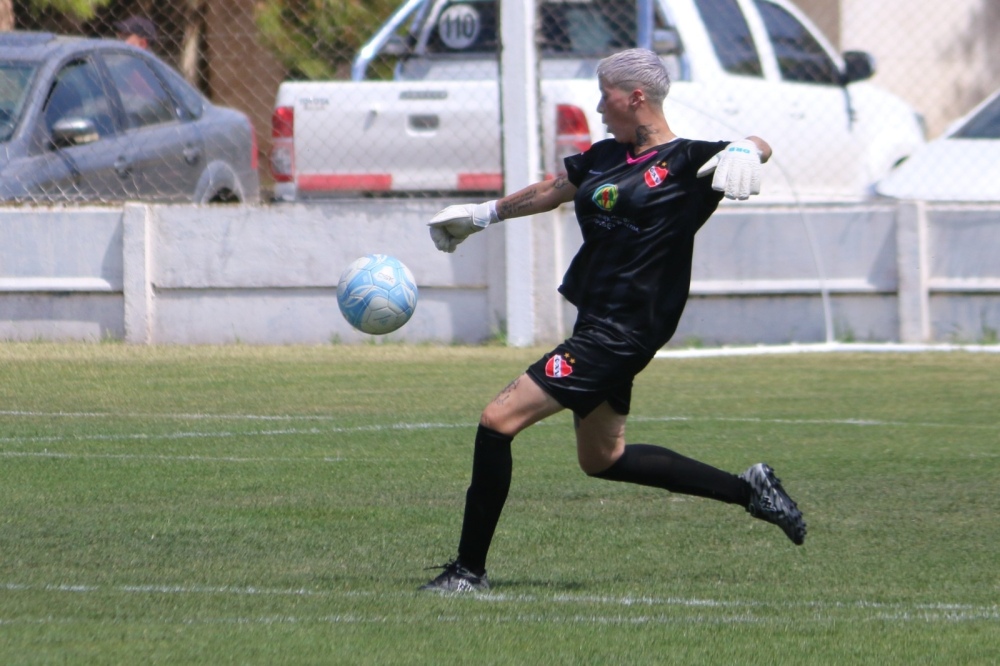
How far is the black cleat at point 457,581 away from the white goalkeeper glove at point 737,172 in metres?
1.43

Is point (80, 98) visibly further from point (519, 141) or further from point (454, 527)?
point (454, 527)

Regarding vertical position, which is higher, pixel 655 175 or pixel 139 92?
pixel 139 92

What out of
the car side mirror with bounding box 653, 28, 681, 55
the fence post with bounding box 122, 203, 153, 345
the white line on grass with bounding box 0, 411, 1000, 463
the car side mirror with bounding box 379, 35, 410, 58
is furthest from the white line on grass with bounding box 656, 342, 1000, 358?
the fence post with bounding box 122, 203, 153, 345

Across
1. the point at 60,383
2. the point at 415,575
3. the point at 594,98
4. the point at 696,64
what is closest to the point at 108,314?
the point at 60,383

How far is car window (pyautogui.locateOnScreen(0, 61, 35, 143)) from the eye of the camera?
11.9 meters

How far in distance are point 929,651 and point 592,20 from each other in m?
9.02

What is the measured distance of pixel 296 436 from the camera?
27.9ft

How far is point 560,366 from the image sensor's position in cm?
532

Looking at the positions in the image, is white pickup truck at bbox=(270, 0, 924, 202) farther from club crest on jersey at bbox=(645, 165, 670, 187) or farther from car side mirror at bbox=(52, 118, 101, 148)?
club crest on jersey at bbox=(645, 165, 670, 187)

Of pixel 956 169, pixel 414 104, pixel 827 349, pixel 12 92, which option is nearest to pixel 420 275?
pixel 414 104

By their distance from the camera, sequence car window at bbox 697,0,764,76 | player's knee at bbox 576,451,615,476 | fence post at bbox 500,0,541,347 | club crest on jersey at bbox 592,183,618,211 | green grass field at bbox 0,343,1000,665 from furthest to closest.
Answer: car window at bbox 697,0,764,76, fence post at bbox 500,0,541,347, player's knee at bbox 576,451,615,476, club crest on jersey at bbox 592,183,618,211, green grass field at bbox 0,343,1000,665

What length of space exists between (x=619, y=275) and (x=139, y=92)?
814 centimetres

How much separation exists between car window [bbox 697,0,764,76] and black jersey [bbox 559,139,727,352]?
25.5ft

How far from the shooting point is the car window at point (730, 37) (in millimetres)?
13094
